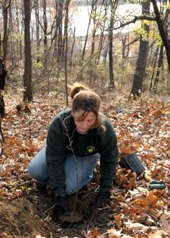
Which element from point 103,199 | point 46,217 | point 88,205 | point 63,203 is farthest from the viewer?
point 88,205

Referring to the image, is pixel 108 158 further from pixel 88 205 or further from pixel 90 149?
pixel 88 205

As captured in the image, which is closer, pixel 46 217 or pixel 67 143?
pixel 46 217

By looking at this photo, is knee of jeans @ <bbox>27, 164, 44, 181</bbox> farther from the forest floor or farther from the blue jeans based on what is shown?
the forest floor

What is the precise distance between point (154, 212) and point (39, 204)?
113 cm

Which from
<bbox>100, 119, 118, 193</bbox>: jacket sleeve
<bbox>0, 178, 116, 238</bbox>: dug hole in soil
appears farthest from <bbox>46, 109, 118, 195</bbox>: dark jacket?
<bbox>0, 178, 116, 238</bbox>: dug hole in soil

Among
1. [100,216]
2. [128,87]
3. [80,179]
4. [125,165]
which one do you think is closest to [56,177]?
[80,179]

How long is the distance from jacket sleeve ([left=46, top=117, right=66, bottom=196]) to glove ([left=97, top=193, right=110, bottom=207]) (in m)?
0.38

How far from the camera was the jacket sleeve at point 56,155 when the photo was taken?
11.2 ft

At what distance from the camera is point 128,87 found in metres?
23.2

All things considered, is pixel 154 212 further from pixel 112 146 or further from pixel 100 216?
pixel 112 146

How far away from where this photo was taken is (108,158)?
11.9ft

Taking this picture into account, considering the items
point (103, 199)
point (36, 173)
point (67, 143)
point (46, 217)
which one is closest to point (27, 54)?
point (36, 173)

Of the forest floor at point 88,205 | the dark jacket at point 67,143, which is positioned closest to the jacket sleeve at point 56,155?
the dark jacket at point 67,143

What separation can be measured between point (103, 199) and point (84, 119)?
884 mm
